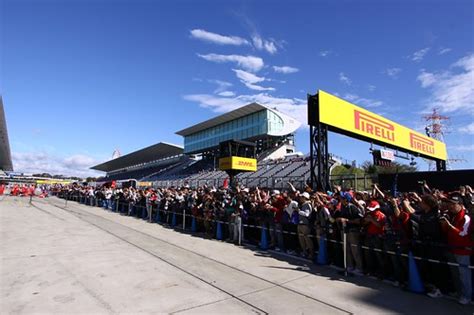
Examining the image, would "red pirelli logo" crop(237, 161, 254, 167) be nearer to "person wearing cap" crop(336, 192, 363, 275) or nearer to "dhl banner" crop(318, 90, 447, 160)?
"dhl banner" crop(318, 90, 447, 160)

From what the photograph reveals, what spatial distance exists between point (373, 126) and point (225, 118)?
148ft

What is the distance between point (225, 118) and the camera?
63.2 metres

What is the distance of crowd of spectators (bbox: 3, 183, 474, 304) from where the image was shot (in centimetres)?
576

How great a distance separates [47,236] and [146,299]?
8.13m

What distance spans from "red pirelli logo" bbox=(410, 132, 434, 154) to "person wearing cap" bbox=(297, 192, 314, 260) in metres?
21.1

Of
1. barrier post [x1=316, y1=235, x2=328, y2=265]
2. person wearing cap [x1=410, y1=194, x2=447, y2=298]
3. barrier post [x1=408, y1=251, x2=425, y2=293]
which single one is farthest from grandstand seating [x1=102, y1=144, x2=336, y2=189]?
barrier post [x1=408, y1=251, x2=425, y2=293]

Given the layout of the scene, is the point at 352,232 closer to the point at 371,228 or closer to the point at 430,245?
the point at 371,228

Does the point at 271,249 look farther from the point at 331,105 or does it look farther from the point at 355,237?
the point at 331,105

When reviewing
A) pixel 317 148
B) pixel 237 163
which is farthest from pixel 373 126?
pixel 237 163

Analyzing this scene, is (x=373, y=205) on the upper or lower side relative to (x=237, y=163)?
lower

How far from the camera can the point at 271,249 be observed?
32.4ft

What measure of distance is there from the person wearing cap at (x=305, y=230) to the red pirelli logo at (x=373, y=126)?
10.7 meters

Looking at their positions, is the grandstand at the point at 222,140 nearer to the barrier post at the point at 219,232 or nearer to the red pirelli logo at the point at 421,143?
the red pirelli logo at the point at 421,143

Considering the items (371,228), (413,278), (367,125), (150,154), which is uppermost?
(150,154)
